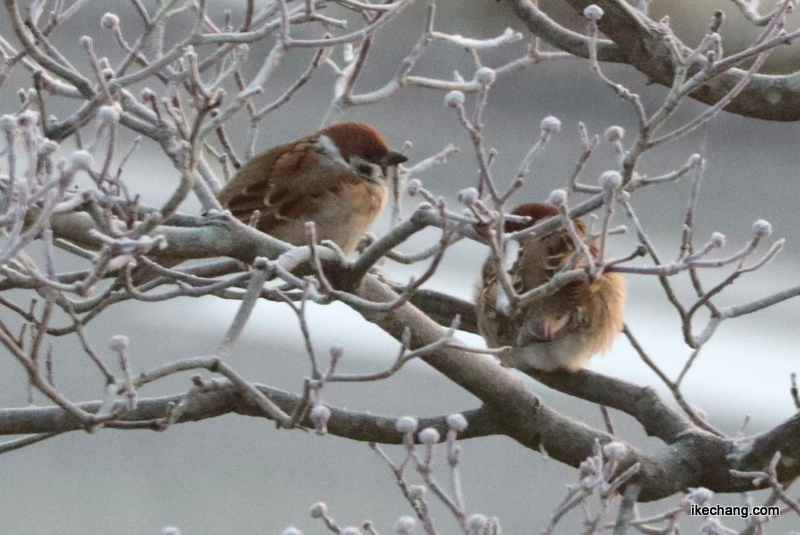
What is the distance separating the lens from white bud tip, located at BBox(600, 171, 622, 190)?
4.43ft

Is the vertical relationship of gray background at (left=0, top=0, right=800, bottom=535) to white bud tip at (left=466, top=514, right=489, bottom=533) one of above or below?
below

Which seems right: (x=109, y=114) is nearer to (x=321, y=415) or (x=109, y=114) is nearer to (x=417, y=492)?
(x=321, y=415)

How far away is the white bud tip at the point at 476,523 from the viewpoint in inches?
51.1

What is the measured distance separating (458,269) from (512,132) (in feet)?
6.98

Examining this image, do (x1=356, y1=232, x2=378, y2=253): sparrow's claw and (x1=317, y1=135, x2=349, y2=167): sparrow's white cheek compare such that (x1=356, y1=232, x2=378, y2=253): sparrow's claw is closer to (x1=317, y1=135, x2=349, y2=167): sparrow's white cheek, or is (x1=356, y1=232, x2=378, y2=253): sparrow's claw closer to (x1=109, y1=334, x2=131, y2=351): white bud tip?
(x1=317, y1=135, x2=349, y2=167): sparrow's white cheek

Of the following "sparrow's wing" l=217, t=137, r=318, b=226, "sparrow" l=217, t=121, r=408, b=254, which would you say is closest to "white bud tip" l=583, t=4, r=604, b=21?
"sparrow" l=217, t=121, r=408, b=254

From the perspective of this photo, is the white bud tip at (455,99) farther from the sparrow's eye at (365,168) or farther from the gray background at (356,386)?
the gray background at (356,386)

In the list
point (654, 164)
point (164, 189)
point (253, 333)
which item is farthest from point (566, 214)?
point (654, 164)

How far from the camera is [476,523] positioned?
4.28 feet

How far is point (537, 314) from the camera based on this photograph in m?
2.55

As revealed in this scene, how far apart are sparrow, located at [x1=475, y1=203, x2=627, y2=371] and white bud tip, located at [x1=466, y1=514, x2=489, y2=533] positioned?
42.1 inches

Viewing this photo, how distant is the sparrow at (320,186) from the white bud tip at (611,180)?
4.92ft

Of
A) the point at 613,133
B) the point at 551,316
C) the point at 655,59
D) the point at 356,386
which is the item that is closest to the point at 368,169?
the point at 551,316

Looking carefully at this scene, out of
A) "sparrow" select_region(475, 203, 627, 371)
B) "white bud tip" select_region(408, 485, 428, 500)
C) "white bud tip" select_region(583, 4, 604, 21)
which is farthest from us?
"sparrow" select_region(475, 203, 627, 371)
